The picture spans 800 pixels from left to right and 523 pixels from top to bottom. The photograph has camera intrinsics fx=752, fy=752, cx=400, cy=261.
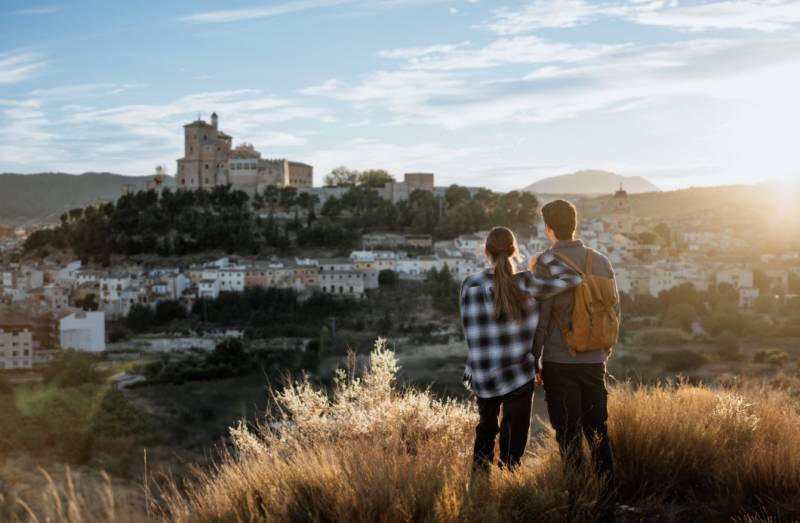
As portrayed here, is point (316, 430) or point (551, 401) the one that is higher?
point (551, 401)

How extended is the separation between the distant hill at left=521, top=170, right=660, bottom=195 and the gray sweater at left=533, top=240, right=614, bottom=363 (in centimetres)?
17848

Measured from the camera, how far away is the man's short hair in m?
3.03

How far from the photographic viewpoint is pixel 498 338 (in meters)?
2.97

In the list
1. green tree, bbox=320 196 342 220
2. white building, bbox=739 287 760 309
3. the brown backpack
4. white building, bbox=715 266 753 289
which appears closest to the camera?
the brown backpack

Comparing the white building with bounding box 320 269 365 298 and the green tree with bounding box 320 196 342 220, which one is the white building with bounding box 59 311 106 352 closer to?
the white building with bounding box 320 269 365 298

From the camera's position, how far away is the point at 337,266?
37.1 meters

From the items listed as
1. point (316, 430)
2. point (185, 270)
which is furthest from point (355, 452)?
point (185, 270)

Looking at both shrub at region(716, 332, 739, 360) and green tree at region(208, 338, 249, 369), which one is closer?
shrub at region(716, 332, 739, 360)

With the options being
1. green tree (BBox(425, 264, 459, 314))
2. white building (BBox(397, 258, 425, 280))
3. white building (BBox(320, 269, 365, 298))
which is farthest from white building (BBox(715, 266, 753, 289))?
white building (BBox(320, 269, 365, 298))

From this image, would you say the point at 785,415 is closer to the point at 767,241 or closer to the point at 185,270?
the point at 185,270

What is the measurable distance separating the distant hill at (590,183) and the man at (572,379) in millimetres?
178514

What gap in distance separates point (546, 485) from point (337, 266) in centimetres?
3469

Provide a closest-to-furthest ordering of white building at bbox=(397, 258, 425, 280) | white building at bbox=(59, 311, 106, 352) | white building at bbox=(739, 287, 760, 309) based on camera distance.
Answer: white building at bbox=(59, 311, 106, 352)
white building at bbox=(739, 287, 760, 309)
white building at bbox=(397, 258, 425, 280)

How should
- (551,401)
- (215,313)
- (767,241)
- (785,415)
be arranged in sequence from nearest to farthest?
(551,401) < (785,415) < (215,313) < (767,241)
